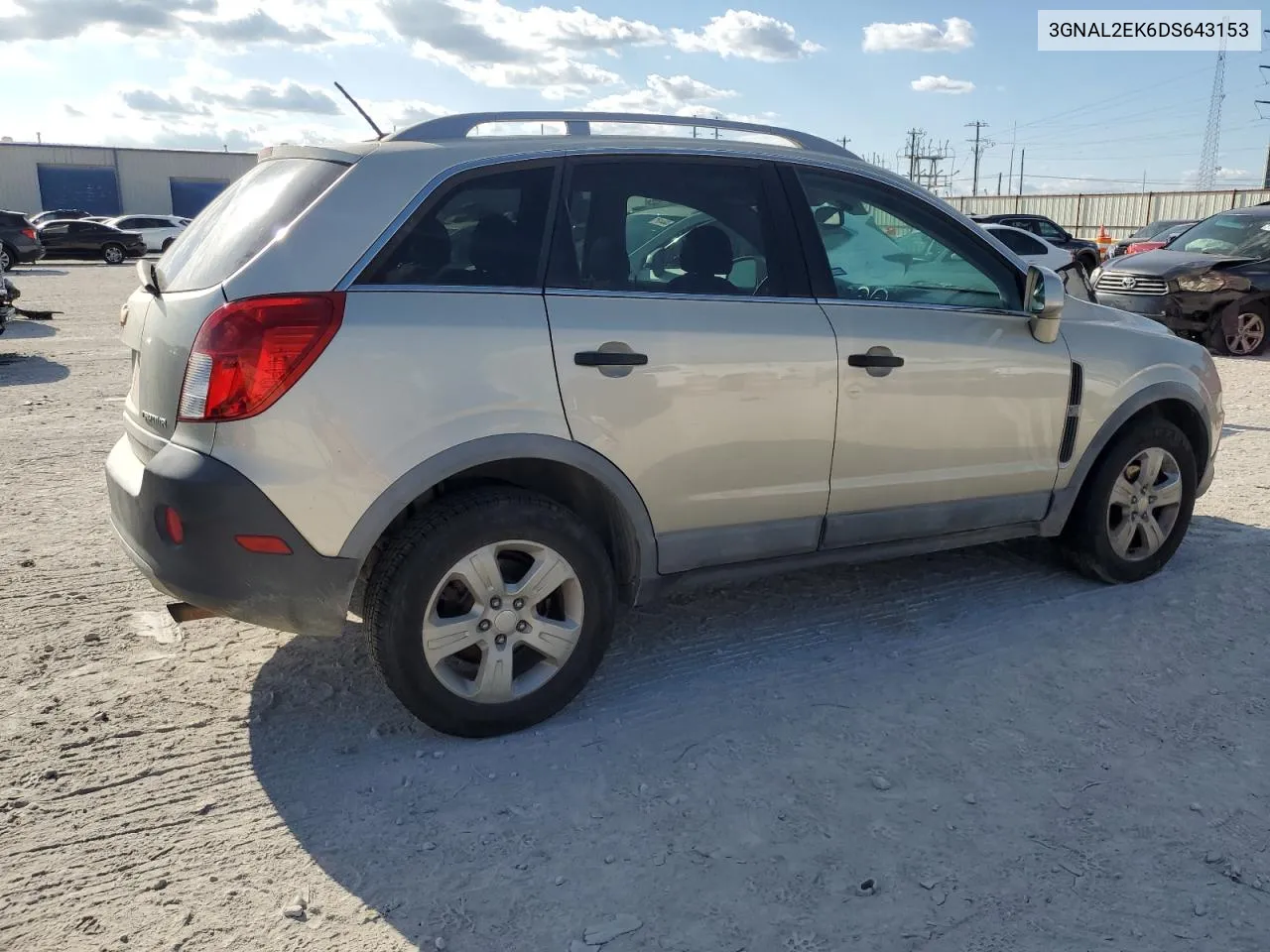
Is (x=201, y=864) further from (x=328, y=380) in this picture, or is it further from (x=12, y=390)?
(x=12, y=390)

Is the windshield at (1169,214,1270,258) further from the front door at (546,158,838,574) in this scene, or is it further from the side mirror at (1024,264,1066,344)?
the front door at (546,158,838,574)

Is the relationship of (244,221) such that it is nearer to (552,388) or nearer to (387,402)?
(387,402)

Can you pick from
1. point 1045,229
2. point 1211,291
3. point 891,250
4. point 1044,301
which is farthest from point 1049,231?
point 891,250

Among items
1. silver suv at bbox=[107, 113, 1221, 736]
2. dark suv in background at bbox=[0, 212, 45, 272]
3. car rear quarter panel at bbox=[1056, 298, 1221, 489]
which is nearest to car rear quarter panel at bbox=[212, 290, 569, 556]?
silver suv at bbox=[107, 113, 1221, 736]

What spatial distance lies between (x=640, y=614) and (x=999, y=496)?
5.06ft

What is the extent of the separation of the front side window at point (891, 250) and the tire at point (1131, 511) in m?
0.96

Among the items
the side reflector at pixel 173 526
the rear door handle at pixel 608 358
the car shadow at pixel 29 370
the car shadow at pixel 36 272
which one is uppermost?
the rear door handle at pixel 608 358

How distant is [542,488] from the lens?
3443 millimetres

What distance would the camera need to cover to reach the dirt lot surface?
2459 mm

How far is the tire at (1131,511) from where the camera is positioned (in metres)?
4.41

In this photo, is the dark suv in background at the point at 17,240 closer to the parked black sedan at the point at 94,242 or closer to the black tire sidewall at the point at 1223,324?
the parked black sedan at the point at 94,242

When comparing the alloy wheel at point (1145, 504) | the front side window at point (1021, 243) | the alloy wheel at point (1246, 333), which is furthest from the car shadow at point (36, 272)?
the alloy wheel at point (1145, 504)

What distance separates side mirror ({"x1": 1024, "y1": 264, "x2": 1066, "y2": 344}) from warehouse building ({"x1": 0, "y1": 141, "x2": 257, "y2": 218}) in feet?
175

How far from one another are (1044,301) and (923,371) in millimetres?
606
